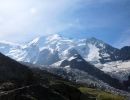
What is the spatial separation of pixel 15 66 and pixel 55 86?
22006 millimetres

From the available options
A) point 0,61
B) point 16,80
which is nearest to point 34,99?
point 16,80

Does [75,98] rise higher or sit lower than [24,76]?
lower

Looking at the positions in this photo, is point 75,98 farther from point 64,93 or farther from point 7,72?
point 7,72

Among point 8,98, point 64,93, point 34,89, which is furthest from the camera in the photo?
point 64,93

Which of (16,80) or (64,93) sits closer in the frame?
(64,93)

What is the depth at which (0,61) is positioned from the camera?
115 metres

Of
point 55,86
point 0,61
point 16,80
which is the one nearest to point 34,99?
point 55,86

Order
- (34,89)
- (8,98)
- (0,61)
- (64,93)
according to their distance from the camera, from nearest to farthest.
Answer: (8,98), (34,89), (64,93), (0,61)

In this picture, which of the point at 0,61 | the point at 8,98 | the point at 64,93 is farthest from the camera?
the point at 0,61

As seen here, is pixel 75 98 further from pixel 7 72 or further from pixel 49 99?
pixel 7 72

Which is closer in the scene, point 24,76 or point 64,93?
point 64,93

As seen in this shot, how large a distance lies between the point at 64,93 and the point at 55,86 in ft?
9.52

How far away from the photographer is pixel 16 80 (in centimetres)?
10662

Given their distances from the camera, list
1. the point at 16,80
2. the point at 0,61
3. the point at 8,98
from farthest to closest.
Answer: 1. the point at 0,61
2. the point at 16,80
3. the point at 8,98
